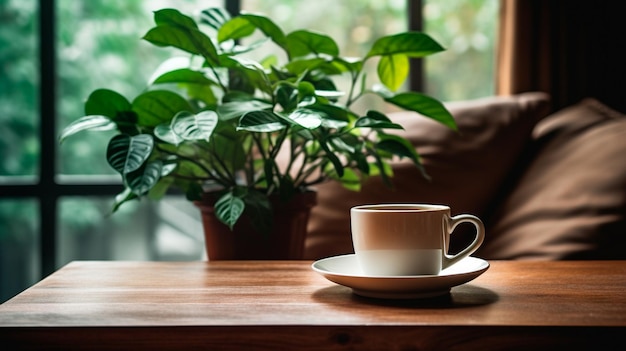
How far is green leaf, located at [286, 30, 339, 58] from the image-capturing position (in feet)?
3.81

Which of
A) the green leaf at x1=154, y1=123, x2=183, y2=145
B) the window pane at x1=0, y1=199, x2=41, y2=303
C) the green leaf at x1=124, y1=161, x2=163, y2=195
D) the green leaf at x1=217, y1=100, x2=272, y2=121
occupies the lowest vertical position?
the window pane at x1=0, y1=199, x2=41, y2=303

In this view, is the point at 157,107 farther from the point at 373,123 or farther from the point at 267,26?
the point at 373,123

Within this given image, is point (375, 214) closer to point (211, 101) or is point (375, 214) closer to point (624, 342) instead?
point (624, 342)

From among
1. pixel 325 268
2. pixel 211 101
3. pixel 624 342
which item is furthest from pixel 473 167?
pixel 624 342

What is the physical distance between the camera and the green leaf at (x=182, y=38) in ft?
3.41

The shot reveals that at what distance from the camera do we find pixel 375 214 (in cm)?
78

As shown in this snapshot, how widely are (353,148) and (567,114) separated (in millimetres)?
772

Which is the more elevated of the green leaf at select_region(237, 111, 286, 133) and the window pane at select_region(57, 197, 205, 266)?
the green leaf at select_region(237, 111, 286, 133)

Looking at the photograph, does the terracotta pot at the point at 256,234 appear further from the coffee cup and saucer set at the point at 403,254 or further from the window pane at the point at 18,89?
the window pane at the point at 18,89

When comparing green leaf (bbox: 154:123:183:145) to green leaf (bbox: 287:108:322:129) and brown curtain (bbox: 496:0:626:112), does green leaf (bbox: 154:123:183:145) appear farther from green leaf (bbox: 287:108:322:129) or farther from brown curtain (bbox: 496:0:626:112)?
brown curtain (bbox: 496:0:626:112)

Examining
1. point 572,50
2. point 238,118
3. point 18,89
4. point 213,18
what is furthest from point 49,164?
point 572,50

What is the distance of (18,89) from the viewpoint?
7.66 feet

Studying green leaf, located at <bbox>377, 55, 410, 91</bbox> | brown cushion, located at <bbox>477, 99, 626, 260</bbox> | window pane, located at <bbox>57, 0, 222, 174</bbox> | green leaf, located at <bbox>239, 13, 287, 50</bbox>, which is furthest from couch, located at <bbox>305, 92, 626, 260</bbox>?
window pane, located at <bbox>57, 0, 222, 174</bbox>

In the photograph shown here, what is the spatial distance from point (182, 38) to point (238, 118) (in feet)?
0.52
